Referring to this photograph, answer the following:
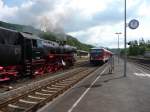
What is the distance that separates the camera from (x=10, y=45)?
1903 centimetres

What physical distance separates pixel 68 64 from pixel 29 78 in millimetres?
16473

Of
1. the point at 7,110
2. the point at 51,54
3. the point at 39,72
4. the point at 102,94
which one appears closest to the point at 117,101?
the point at 102,94

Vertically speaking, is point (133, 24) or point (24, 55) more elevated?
point (133, 24)

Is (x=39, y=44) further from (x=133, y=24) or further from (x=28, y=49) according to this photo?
(x=133, y=24)

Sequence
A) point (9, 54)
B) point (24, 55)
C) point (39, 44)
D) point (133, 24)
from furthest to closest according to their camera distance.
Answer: point (133, 24), point (39, 44), point (24, 55), point (9, 54)

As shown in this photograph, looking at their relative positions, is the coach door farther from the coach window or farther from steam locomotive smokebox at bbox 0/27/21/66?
the coach window

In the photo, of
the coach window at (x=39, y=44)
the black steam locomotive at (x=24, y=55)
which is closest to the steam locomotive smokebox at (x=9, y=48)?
the black steam locomotive at (x=24, y=55)

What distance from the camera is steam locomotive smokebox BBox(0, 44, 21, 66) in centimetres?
1792

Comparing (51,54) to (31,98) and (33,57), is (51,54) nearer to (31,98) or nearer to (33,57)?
(33,57)

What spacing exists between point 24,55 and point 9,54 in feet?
8.72

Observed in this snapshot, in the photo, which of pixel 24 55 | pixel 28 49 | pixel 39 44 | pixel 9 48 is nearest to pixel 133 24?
pixel 39 44

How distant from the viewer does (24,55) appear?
21.4m

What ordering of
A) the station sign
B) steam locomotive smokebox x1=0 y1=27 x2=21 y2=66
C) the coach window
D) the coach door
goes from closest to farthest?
1. steam locomotive smokebox x1=0 y1=27 x2=21 y2=66
2. the coach door
3. the coach window
4. the station sign

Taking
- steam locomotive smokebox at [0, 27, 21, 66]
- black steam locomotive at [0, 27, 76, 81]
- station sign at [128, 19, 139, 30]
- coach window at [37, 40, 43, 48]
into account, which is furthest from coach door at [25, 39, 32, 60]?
station sign at [128, 19, 139, 30]
